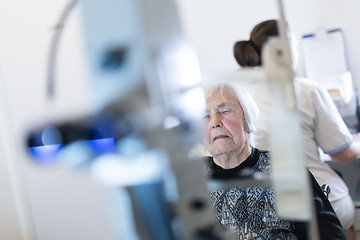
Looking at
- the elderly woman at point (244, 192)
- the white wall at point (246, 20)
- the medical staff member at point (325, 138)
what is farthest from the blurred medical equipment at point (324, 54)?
the elderly woman at point (244, 192)

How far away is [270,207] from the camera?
1040mm

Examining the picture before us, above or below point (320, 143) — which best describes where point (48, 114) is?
above

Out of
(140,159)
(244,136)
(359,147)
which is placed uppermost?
(140,159)

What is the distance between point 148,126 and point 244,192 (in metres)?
0.68

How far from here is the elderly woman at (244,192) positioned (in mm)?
958

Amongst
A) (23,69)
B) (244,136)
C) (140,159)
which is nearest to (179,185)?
(140,159)

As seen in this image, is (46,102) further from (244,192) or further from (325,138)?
(325,138)

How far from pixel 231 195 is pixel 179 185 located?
64 cm

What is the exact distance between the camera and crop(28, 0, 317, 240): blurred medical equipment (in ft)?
1.46

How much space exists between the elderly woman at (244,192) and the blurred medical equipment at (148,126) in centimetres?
46

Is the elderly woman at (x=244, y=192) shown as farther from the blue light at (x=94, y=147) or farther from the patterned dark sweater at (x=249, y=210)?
the blue light at (x=94, y=147)

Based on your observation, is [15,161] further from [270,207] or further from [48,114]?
[270,207]

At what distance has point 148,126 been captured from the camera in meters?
0.45

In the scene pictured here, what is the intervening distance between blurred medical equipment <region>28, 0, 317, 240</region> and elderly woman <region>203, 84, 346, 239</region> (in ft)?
1.51
